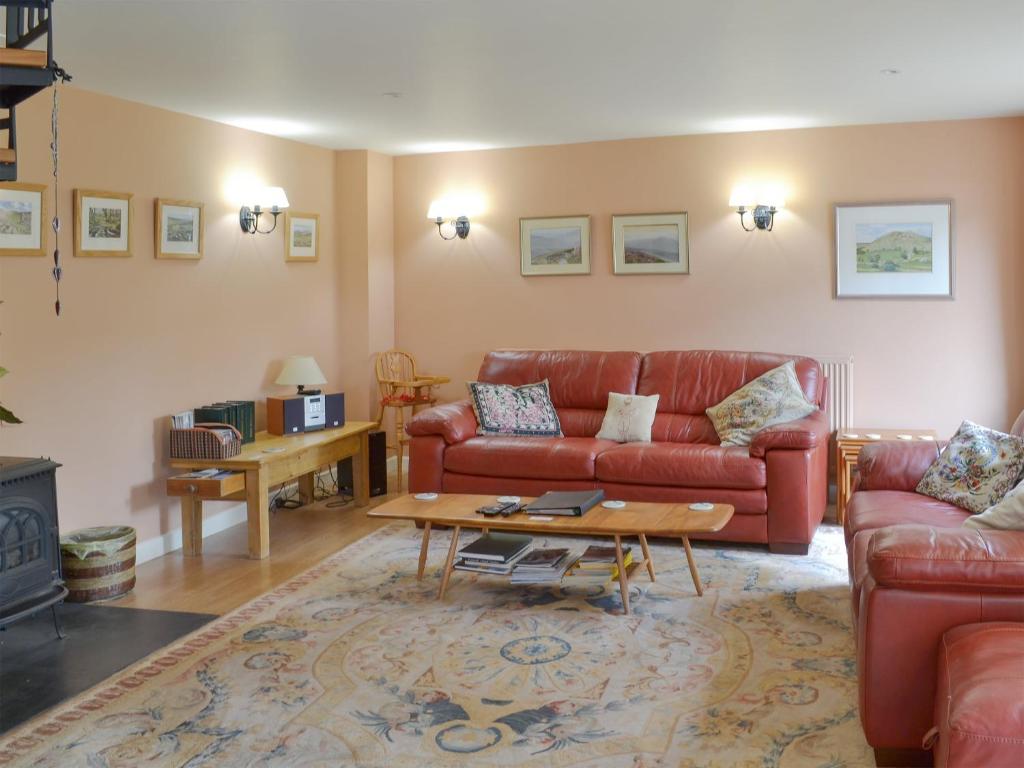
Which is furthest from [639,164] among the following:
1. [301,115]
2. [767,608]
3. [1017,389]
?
[767,608]

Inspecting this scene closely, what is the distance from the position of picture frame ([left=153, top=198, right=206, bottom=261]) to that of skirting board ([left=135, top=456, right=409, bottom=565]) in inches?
60.4

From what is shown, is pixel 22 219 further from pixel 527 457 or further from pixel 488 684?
pixel 488 684

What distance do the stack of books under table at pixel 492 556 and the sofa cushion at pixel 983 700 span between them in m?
2.13

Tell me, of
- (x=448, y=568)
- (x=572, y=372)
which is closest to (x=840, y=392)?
(x=572, y=372)

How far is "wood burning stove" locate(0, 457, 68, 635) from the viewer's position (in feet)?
Answer: 12.3

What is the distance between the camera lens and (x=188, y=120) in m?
5.59

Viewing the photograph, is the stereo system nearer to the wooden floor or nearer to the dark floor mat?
A: the wooden floor

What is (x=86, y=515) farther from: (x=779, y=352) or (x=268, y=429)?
(x=779, y=352)

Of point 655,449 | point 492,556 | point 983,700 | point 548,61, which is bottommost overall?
point 492,556

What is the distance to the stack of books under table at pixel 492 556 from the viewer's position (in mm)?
4301

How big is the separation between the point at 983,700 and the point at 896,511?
5.88 feet

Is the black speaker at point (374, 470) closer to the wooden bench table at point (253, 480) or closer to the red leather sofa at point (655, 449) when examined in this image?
the wooden bench table at point (253, 480)

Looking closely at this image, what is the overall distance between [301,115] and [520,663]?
3.54 meters

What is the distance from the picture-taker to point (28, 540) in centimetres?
388
